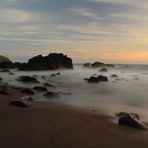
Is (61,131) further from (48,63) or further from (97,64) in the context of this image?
(97,64)

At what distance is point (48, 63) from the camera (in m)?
58.1

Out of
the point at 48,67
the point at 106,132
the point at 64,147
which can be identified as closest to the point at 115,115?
the point at 106,132

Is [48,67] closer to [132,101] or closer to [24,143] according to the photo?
[132,101]

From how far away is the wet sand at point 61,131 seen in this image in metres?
7.42

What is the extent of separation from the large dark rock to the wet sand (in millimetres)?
42283

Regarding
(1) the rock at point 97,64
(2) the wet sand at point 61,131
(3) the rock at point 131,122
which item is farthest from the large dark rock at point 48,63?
(3) the rock at point 131,122

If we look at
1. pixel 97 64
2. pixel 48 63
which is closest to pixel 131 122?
pixel 48 63

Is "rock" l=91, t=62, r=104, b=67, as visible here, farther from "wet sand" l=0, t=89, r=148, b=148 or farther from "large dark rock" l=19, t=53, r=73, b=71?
"wet sand" l=0, t=89, r=148, b=148

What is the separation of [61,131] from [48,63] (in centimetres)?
4984

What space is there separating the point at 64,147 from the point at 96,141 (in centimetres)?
85

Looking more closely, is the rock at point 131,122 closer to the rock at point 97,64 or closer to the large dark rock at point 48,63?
the large dark rock at point 48,63

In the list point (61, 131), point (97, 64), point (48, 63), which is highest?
point (48, 63)

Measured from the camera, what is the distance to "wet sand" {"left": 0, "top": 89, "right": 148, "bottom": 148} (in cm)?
742

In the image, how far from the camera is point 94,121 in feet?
32.9
